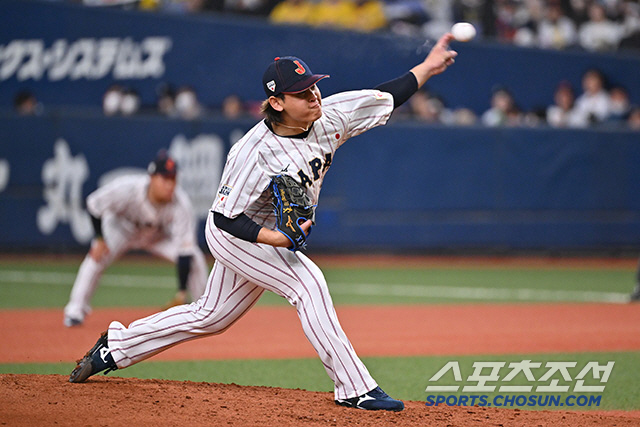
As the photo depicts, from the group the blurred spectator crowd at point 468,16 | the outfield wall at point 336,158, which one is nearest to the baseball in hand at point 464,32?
the outfield wall at point 336,158

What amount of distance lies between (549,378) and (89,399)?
302 cm

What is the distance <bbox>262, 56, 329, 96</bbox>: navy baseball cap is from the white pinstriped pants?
780mm

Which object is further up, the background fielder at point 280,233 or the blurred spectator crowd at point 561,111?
the blurred spectator crowd at point 561,111

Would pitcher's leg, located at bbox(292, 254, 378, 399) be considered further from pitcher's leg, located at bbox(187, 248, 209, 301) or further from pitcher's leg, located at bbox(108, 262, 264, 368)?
pitcher's leg, located at bbox(187, 248, 209, 301)

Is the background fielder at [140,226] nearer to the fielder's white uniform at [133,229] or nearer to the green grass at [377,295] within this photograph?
the fielder's white uniform at [133,229]

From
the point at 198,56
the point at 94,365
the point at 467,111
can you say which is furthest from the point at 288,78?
the point at 467,111

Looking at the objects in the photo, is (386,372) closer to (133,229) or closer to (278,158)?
(278,158)

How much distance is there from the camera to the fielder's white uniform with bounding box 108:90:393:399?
4496 millimetres

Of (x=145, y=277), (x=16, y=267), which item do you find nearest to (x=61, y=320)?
(x=145, y=277)

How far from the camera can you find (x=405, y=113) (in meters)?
15.4

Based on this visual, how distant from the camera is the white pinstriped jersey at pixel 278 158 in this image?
4465 mm

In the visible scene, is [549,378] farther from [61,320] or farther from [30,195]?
[30,195]

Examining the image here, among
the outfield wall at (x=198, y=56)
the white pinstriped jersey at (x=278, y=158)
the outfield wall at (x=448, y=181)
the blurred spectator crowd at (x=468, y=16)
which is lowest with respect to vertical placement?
the white pinstriped jersey at (x=278, y=158)

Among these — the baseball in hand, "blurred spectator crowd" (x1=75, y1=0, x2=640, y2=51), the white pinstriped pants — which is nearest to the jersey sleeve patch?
the white pinstriped pants
